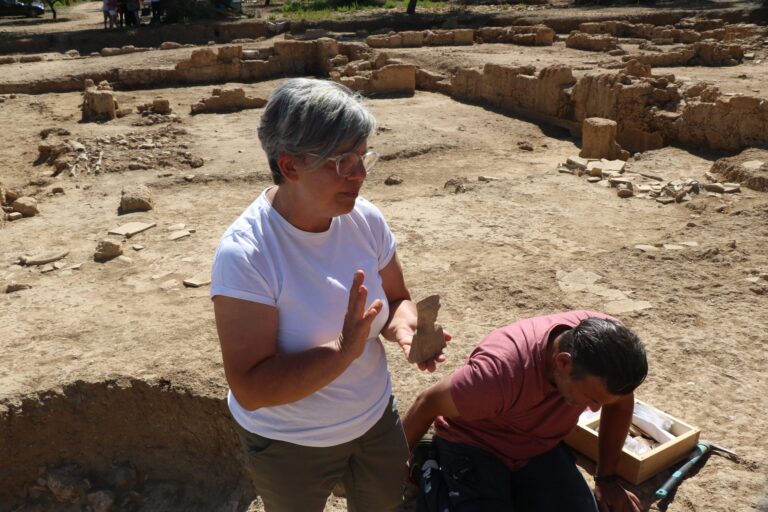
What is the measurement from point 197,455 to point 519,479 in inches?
95.4

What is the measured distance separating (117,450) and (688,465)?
11.9ft

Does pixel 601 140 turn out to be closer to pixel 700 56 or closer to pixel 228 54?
pixel 700 56

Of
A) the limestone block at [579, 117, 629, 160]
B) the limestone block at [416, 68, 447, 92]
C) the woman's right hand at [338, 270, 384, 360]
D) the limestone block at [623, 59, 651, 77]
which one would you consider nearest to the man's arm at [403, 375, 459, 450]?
the woman's right hand at [338, 270, 384, 360]

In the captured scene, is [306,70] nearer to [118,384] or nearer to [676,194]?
[676,194]

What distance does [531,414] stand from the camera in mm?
3008

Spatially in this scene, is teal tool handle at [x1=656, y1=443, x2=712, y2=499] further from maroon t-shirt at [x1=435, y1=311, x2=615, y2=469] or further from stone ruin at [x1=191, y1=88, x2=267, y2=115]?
stone ruin at [x1=191, y1=88, x2=267, y2=115]

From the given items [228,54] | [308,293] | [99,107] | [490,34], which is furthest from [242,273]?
[490,34]

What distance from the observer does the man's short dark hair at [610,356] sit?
8.68 ft

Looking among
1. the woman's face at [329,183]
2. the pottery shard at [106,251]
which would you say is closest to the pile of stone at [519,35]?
the pottery shard at [106,251]

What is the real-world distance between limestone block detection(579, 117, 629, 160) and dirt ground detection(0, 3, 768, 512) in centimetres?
52

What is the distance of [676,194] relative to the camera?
26.8 feet

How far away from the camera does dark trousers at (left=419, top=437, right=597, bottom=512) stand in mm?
2951

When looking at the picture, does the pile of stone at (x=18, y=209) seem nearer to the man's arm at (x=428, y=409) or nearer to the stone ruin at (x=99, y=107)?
the stone ruin at (x=99, y=107)

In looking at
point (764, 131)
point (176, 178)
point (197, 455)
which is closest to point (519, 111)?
point (764, 131)
